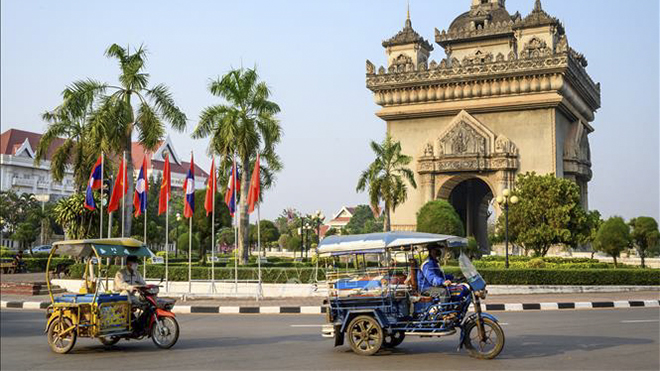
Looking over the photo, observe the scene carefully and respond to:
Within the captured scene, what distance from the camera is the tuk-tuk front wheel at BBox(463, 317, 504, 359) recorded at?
29.8 ft

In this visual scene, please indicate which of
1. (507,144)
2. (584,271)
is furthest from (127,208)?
(507,144)

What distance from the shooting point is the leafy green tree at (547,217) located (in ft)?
116

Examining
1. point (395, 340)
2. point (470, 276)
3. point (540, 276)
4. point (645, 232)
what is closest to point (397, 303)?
point (395, 340)

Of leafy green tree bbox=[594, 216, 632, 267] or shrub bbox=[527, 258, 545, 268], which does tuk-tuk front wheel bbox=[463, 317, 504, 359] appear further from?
leafy green tree bbox=[594, 216, 632, 267]

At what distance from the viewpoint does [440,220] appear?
122 ft

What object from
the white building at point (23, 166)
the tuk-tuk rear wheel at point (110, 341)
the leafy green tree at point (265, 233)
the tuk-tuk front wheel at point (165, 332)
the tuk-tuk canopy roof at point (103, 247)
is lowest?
the tuk-tuk rear wheel at point (110, 341)

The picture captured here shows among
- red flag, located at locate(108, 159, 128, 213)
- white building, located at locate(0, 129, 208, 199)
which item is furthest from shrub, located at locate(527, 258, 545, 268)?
white building, located at locate(0, 129, 208, 199)

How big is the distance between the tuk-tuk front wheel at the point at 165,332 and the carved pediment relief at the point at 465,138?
35.7 m

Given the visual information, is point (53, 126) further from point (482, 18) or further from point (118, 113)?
point (482, 18)

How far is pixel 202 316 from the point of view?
16.6 metres

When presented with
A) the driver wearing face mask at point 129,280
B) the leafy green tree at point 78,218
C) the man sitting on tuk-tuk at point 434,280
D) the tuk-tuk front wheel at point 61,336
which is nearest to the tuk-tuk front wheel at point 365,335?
the man sitting on tuk-tuk at point 434,280

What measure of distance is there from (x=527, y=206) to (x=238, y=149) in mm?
16800

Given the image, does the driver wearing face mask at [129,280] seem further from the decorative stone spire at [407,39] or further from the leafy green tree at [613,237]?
the decorative stone spire at [407,39]

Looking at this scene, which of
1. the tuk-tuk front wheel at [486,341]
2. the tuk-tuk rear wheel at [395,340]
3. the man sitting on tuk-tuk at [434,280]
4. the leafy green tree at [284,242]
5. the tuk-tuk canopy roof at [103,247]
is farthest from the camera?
the leafy green tree at [284,242]
